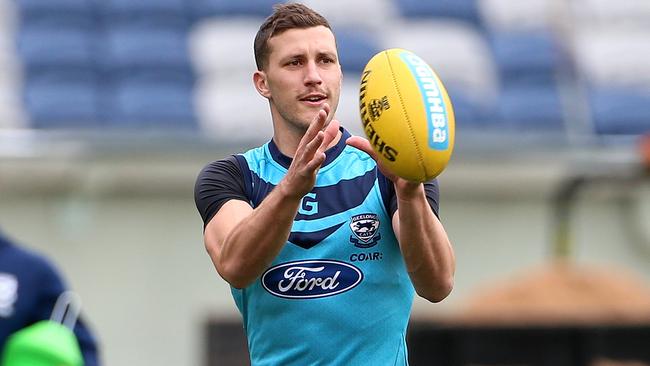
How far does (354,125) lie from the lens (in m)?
9.84

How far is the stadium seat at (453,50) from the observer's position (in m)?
10.8

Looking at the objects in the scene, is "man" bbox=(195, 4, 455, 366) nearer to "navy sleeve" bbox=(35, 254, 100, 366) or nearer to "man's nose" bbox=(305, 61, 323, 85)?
"man's nose" bbox=(305, 61, 323, 85)

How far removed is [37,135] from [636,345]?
4.17 m

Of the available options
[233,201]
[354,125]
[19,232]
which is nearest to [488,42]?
[354,125]

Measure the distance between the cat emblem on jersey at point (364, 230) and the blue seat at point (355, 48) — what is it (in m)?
6.75

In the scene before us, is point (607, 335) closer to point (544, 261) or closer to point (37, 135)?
point (544, 261)

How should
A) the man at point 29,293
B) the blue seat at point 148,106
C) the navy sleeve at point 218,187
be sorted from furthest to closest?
1. the blue seat at point 148,106
2. the man at point 29,293
3. the navy sleeve at point 218,187

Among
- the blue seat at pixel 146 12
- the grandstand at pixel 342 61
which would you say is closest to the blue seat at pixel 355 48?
the grandstand at pixel 342 61

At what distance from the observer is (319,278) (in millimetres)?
3838

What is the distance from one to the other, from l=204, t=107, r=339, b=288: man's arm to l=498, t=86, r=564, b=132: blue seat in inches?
262

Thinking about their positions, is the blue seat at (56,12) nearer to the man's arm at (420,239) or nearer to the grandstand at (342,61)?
the grandstand at (342,61)

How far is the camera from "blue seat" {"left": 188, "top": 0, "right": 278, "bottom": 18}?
460 inches

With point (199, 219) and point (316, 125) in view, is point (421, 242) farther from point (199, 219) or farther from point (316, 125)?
point (199, 219)

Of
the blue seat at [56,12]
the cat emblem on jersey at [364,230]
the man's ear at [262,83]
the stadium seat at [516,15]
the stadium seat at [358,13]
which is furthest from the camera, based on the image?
the stadium seat at [516,15]
